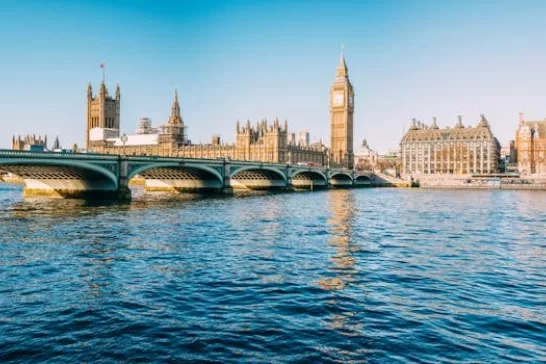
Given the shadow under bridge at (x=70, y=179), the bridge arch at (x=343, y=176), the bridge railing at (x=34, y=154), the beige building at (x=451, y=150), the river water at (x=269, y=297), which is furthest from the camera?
the beige building at (x=451, y=150)

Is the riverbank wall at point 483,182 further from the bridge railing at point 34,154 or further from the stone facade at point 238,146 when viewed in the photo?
the bridge railing at point 34,154

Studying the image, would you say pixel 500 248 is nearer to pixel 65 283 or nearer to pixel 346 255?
pixel 346 255

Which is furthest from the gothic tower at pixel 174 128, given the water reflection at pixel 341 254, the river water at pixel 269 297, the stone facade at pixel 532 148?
the river water at pixel 269 297

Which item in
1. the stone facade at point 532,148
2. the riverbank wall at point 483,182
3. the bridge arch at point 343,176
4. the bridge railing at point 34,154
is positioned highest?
the stone facade at point 532,148

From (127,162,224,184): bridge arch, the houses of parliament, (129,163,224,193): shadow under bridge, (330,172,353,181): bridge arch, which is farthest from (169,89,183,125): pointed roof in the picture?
(127,162,224,184): bridge arch

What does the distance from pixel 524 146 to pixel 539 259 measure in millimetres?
159783

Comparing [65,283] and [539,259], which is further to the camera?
[539,259]

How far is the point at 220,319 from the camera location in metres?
12.7

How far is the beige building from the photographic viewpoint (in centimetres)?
16688

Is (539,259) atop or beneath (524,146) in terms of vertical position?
beneath

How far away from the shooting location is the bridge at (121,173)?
49844mm

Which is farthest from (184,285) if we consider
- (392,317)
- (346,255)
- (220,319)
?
(346,255)

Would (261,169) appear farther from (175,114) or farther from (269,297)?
(175,114)

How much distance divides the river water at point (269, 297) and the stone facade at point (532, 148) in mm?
150032
